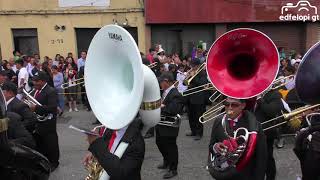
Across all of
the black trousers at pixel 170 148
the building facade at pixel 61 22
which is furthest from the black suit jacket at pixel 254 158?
the building facade at pixel 61 22

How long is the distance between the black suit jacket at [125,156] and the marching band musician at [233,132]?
0.85 m

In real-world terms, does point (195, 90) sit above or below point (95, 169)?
below

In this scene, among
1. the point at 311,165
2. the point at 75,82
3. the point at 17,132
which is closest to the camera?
the point at 311,165

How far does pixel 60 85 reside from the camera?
40.7 feet

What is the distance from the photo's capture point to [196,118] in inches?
377

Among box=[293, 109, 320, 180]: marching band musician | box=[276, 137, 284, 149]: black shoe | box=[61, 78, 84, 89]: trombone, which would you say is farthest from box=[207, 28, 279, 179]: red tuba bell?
box=[61, 78, 84, 89]: trombone

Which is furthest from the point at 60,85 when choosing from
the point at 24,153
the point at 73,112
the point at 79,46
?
the point at 24,153

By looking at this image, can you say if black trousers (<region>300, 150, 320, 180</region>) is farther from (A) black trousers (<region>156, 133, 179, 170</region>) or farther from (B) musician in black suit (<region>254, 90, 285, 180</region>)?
(A) black trousers (<region>156, 133, 179, 170</region>)

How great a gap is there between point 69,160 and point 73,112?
15.5 ft

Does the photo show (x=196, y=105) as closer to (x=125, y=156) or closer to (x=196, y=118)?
(x=196, y=118)

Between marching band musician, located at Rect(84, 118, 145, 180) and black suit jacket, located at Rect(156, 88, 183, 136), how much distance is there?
10.7ft

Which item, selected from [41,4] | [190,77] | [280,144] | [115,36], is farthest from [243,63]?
[41,4]

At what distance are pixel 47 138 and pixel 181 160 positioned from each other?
2.33 meters

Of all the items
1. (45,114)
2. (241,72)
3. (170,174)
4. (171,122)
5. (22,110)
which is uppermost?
(241,72)
